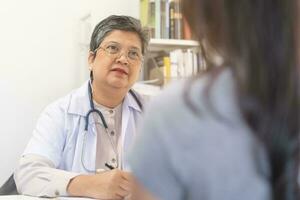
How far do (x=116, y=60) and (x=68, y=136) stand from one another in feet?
1.36

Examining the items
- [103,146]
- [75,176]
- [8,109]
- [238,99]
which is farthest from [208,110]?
[8,109]

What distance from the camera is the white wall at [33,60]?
244 cm

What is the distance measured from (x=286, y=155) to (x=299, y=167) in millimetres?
23

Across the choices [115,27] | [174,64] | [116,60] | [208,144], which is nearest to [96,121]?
[116,60]

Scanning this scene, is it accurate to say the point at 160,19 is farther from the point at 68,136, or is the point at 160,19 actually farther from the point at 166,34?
the point at 68,136

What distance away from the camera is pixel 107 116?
1937 millimetres

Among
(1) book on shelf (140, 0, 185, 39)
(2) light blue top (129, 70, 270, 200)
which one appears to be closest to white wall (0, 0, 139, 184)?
(1) book on shelf (140, 0, 185, 39)

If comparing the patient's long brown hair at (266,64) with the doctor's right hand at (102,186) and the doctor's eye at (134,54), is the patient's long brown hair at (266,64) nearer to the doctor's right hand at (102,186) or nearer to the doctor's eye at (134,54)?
the doctor's right hand at (102,186)

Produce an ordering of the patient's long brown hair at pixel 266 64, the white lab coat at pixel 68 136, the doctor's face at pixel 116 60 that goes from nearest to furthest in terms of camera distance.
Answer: the patient's long brown hair at pixel 266 64
the white lab coat at pixel 68 136
the doctor's face at pixel 116 60

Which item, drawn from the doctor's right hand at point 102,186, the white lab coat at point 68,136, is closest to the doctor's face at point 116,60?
the white lab coat at point 68,136

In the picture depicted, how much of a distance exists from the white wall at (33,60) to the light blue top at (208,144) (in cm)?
213

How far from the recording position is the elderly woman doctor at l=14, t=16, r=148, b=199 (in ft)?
5.41

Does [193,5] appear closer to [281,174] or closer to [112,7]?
[281,174]

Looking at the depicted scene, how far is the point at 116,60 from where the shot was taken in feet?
6.39
